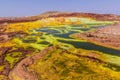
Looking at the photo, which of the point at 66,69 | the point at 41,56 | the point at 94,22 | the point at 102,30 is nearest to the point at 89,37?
the point at 102,30

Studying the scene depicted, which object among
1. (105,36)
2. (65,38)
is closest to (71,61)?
(105,36)

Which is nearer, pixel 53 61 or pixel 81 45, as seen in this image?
pixel 53 61

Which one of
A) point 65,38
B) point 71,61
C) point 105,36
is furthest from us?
point 65,38

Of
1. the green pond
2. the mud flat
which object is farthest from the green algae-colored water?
the mud flat

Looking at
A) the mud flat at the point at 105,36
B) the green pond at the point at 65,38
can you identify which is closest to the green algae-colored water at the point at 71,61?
the green pond at the point at 65,38

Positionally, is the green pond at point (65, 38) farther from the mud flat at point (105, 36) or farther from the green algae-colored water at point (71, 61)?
the mud flat at point (105, 36)

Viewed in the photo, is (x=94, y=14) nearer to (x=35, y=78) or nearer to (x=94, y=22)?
(x=94, y=22)

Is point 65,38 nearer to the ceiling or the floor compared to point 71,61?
nearer to the ceiling

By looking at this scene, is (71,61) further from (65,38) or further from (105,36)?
(65,38)
